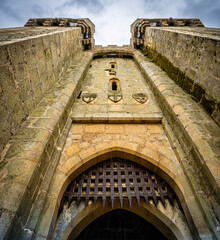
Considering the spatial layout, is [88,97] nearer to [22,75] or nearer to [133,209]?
[22,75]

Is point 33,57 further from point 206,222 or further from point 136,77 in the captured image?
point 206,222

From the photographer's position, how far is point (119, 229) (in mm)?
3713

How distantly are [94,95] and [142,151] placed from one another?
6.64 feet

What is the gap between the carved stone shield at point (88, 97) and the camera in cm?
335

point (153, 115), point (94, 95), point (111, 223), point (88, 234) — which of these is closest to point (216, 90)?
point (153, 115)

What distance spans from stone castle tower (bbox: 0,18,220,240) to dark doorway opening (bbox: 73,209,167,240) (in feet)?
0.09

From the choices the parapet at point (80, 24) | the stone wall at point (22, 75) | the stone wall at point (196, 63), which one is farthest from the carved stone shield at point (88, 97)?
the parapet at point (80, 24)

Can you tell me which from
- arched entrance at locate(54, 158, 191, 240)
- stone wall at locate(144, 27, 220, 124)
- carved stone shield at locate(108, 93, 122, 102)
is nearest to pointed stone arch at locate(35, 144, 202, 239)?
arched entrance at locate(54, 158, 191, 240)

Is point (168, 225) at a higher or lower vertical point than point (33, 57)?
lower

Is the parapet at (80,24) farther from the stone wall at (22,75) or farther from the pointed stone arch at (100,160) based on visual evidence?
the pointed stone arch at (100,160)

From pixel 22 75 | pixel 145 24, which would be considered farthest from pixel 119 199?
pixel 145 24

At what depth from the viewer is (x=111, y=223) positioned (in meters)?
3.76

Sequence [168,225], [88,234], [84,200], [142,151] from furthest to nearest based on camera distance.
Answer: [88,234] → [142,151] → [84,200] → [168,225]

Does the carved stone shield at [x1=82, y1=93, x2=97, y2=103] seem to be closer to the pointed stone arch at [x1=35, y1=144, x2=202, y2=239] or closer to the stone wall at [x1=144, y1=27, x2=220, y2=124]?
the pointed stone arch at [x1=35, y1=144, x2=202, y2=239]
